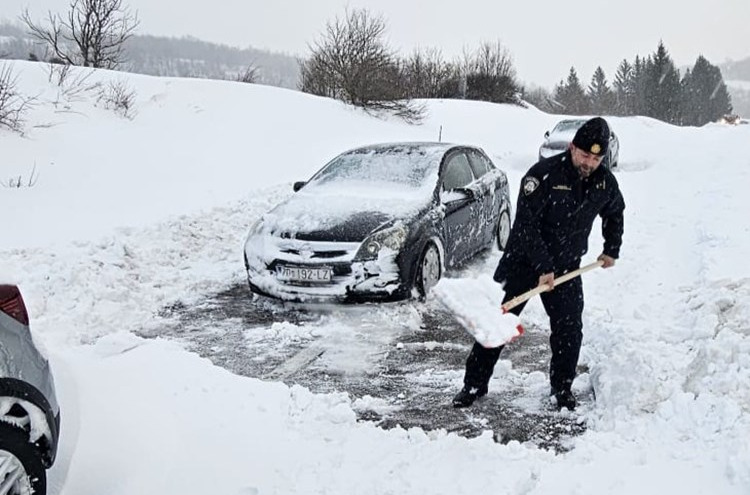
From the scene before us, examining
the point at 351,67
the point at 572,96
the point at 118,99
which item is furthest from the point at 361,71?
the point at 572,96

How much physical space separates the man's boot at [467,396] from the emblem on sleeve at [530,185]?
1304 mm

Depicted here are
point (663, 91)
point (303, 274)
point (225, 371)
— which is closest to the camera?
point (225, 371)

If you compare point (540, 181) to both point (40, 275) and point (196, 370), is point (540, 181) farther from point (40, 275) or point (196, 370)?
point (40, 275)

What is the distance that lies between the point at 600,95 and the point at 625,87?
34.0 ft

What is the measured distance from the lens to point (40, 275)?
6234 mm

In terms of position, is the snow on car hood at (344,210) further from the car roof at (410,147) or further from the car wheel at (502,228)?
the car wheel at (502,228)

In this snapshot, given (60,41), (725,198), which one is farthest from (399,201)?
(60,41)

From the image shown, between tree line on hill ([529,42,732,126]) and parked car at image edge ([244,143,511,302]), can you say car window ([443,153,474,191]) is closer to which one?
parked car at image edge ([244,143,511,302])

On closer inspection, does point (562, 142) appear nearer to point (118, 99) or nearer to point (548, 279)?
point (118, 99)

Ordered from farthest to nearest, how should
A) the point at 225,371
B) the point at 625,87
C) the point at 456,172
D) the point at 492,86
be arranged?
the point at 625,87
the point at 492,86
the point at 456,172
the point at 225,371

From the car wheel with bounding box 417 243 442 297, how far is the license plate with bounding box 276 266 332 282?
2.92 feet

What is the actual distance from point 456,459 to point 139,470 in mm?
1553

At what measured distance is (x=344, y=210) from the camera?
634 centimetres

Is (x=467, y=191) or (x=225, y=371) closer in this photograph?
(x=225, y=371)
